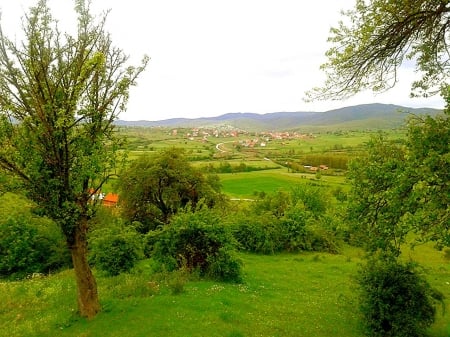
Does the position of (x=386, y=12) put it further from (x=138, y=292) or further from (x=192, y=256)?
(x=192, y=256)

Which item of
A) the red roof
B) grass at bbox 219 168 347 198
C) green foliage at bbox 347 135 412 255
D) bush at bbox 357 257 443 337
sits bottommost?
grass at bbox 219 168 347 198

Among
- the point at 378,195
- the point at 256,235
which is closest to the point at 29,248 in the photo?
the point at 256,235

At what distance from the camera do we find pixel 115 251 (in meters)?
24.5

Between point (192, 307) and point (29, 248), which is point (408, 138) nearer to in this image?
point (192, 307)

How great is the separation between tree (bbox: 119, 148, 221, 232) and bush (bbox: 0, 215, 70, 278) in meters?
8.53

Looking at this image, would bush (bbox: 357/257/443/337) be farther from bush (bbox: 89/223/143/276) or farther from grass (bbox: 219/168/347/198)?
grass (bbox: 219/168/347/198)

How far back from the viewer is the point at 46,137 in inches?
551

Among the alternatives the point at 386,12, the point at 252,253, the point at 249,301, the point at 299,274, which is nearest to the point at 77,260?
the point at 249,301

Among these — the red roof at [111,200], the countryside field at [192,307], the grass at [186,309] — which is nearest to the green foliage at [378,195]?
the countryside field at [192,307]

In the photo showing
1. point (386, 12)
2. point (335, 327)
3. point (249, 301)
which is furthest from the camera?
Answer: point (249, 301)

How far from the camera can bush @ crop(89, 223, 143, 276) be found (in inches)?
964

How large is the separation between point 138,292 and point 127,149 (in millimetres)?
7924

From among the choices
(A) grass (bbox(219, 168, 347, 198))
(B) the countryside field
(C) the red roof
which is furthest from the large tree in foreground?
(A) grass (bbox(219, 168, 347, 198))

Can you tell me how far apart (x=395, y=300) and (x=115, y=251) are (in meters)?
16.6
